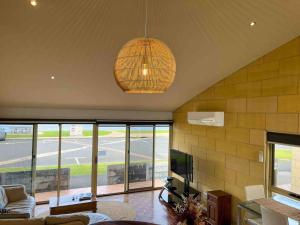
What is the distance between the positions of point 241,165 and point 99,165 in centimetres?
388

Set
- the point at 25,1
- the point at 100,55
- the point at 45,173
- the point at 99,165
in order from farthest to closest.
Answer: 1. the point at 99,165
2. the point at 45,173
3. the point at 100,55
4. the point at 25,1

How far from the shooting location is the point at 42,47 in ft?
12.4

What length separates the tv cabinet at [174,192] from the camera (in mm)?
5934

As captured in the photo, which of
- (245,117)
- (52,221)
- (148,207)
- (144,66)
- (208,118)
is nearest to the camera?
(144,66)

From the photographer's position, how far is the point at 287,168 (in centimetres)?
419

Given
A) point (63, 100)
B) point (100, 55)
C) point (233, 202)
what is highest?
point (100, 55)

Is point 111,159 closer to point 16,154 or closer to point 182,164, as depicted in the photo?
point 182,164

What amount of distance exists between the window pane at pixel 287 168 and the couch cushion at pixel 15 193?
4903 millimetres

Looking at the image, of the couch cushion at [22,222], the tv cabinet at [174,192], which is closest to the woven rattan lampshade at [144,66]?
the couch cushion at [22,222]

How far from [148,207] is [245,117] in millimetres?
3104

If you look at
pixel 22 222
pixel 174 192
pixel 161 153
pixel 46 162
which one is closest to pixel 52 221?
pixel 22 222

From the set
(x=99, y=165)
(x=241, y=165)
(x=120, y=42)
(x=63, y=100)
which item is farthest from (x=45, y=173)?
(x=241, y=165)

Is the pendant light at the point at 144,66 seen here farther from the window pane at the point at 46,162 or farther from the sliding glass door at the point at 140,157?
the sliding glass door at the point at 140,157

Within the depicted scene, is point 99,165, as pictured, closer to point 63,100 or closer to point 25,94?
point 63,100
